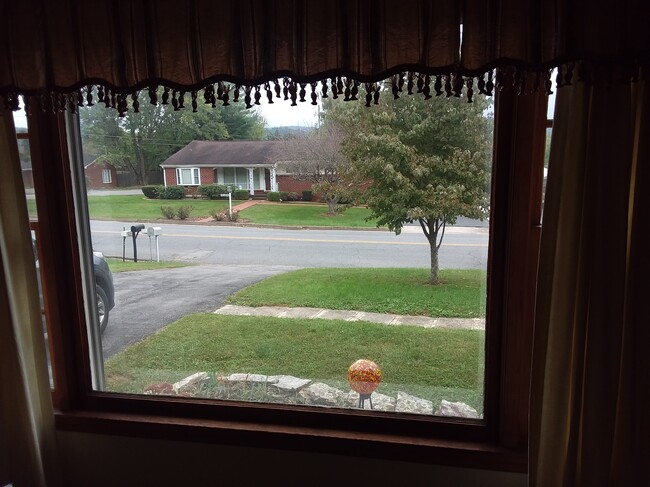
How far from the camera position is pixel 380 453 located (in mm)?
1551

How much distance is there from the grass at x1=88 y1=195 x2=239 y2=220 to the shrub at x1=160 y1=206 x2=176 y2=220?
1 cm

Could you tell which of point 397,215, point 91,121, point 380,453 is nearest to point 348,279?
→ point 397,215

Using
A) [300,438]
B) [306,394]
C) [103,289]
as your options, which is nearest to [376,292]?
[306,394]

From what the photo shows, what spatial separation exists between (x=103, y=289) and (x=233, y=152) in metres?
0.76

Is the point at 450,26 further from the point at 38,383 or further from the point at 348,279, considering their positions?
the point at 38,383

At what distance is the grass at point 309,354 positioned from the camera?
64.3 inches

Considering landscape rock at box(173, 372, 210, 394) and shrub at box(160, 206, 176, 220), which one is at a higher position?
shrub at box(160, 206, 176, 220)

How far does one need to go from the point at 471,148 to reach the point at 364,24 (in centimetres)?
52

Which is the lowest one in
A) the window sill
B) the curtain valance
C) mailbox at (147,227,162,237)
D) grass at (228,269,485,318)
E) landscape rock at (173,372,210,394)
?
the window sill

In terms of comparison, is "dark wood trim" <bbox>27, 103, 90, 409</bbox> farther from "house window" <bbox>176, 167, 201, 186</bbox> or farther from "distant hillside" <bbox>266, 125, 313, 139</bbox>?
"distant hillside" <bbox>266, 125, 313, 139</bbox>

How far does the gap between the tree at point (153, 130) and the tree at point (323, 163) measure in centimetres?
14

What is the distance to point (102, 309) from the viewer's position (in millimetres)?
1835

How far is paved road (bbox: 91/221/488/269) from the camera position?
5.17ft

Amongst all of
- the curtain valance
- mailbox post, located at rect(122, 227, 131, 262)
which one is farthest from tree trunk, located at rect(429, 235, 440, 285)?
mailbox post, located at rect(122, 227, 131, 262)
